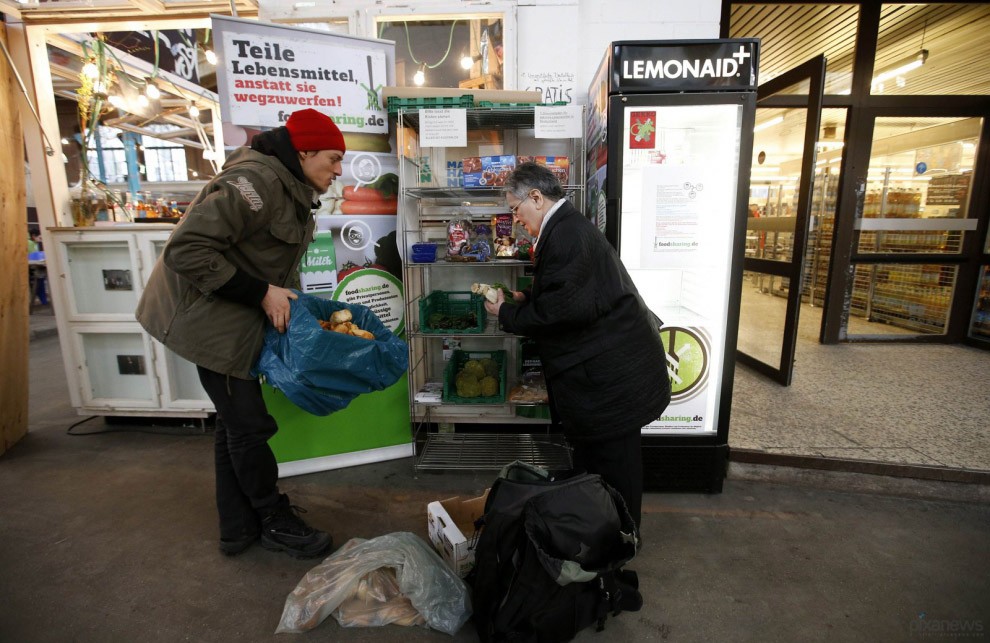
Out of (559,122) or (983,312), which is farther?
(983,312)

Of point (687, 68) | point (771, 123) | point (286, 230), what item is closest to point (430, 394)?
point (286, 230)

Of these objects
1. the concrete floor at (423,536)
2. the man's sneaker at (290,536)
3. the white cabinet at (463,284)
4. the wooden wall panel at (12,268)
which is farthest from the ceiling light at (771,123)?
the wooden wall panel at (12,268)

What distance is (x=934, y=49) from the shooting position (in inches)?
189

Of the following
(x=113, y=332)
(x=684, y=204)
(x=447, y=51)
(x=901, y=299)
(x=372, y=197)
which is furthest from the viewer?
(x=901, y=299)

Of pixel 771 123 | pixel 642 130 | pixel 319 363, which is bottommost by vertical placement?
pixel 319 363

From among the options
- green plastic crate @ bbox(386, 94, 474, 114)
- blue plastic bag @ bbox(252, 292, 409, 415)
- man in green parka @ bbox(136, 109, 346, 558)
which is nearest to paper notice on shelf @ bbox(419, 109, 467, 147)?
green plastic crate @ bbox(386, 94, 474, 114)

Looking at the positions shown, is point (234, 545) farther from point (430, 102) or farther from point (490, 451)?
point (430, 102)

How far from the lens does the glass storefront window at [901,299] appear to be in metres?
4.79

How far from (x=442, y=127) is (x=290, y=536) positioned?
7.04 ft

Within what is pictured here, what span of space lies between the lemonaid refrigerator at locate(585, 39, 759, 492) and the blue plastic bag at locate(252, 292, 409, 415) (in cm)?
128

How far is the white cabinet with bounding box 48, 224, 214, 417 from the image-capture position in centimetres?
320

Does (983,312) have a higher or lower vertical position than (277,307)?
lower

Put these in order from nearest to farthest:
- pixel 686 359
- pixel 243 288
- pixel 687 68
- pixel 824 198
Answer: pixel 243 288 < pixel 687 68 < pixel 686 359 < pixel 824 198

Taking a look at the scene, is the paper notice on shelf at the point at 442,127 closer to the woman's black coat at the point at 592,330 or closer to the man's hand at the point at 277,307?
the woman's black coat at the point at 592,330
